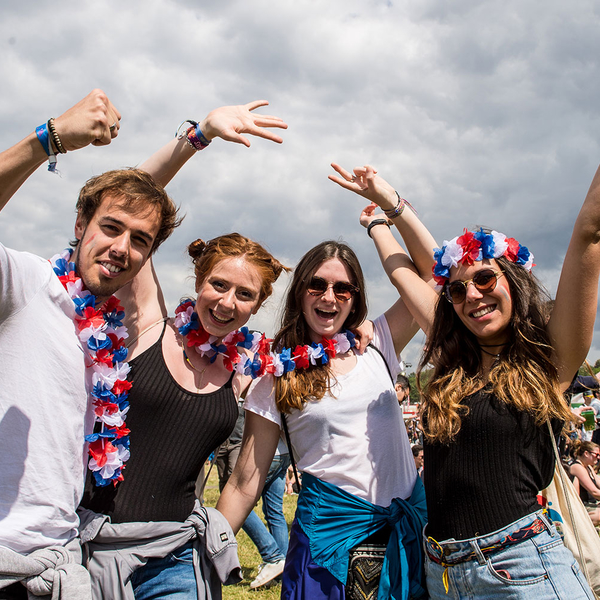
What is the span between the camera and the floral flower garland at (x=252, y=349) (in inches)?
99.6

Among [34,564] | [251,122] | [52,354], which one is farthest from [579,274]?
[34,564]

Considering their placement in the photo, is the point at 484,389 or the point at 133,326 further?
the point at 133,326

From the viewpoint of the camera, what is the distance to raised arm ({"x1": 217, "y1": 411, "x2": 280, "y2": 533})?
247 cm

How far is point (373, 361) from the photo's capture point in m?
2.75

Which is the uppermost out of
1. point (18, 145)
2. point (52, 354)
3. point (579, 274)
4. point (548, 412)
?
point (18, 145)

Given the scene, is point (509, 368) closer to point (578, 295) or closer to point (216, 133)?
point (578, 295)

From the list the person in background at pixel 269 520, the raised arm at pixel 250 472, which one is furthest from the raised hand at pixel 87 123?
the person in background at pixel 269 520

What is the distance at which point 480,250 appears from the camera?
2309 millimetres

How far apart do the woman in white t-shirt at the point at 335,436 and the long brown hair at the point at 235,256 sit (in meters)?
0.21

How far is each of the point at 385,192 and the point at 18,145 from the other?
1.89 m

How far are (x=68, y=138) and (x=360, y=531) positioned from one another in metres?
2.00

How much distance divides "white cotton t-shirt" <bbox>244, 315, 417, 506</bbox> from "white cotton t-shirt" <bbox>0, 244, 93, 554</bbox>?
1.00m

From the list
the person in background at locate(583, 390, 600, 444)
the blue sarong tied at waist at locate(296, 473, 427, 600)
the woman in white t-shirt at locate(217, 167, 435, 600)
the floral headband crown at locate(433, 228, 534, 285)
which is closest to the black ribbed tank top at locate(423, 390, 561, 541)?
the blue sarong tied at waist at locate(296, 473, 427, 600)

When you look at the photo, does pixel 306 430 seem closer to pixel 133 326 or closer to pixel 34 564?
pixel 133 326
